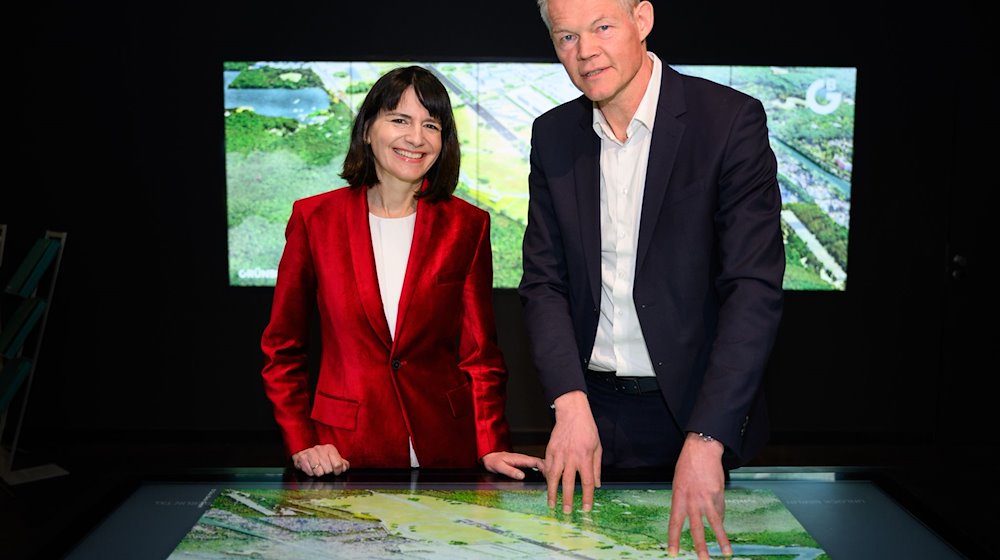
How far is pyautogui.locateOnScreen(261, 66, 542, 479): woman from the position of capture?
225 cm

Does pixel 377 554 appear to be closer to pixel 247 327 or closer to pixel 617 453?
pixel 617 453

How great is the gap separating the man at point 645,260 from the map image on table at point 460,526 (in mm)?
76

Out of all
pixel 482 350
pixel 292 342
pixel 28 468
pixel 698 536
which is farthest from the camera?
pixel 28 468

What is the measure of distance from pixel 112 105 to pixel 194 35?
1.95 ft

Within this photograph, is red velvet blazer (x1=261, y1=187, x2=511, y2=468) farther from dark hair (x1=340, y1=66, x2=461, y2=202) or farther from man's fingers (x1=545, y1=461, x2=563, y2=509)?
man's fingers (x1=545, y1=461, x2=563, y2=509)

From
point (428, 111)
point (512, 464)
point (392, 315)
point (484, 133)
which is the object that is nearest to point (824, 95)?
point (484, 133)

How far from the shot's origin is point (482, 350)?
2338 millimetres

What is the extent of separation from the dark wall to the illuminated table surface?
366 cm

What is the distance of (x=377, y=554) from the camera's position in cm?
142

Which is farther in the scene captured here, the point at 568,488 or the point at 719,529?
the point at 568,488

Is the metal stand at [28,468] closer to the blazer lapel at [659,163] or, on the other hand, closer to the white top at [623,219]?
the white top at [623,219]

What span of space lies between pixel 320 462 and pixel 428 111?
0.85 m

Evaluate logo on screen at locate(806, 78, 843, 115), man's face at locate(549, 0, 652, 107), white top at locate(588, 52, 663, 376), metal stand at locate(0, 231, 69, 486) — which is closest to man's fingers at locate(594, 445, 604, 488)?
white top at locate(588, 52, 663, 376)

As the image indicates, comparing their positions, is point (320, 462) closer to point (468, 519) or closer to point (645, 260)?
point (468, 519)
